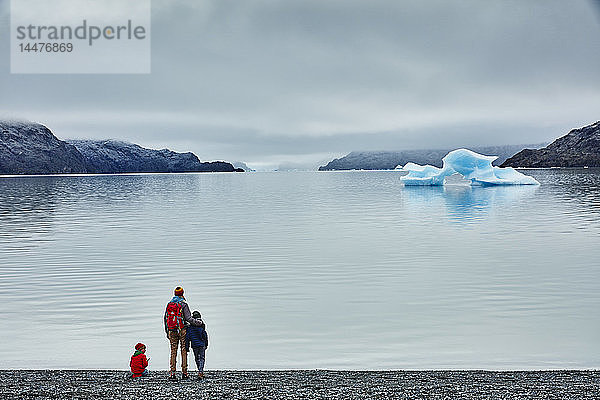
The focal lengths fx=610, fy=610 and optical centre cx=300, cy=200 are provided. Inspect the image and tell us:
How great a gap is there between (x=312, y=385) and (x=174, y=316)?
9.68 feet

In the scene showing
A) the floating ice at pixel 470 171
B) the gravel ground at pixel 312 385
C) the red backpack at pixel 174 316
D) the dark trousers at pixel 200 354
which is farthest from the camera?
the floating ice at pixel 470 171

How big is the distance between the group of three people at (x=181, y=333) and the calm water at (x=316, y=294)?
2174 millimetres

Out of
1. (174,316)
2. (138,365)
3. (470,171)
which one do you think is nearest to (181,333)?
(174,316)

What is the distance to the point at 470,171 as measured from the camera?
95.7 meters

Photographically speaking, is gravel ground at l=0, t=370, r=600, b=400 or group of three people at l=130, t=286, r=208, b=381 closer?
gravel ground at l=0, t=370, r=600, b=400

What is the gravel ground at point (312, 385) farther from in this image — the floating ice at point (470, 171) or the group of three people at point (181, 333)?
the floating ice at point (470, 171)

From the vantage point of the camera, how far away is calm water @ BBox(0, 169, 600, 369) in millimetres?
15492

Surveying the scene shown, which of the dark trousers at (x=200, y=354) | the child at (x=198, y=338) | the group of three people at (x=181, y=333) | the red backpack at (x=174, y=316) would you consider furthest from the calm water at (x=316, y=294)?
the red backpack at (x=174, y=316)

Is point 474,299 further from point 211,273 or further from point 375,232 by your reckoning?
point 375,232

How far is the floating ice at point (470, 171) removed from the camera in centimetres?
8769

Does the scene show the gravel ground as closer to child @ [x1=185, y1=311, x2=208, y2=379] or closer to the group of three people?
the group of three people

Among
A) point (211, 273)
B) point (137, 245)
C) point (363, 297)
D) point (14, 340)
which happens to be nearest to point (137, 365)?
point (14, 340)

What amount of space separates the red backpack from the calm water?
3105 mm

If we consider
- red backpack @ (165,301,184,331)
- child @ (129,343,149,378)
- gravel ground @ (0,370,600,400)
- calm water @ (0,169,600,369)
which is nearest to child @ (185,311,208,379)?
red backpack @ (165,301,184,331)
